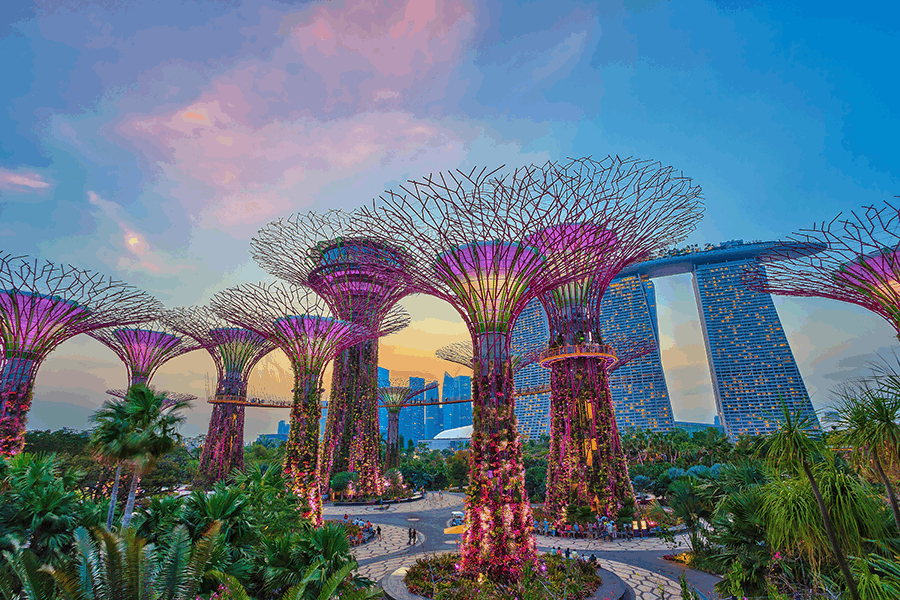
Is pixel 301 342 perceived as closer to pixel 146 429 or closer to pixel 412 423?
pixel 146 429

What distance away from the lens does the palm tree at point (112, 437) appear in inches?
442

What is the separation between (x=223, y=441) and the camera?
33.3 metres

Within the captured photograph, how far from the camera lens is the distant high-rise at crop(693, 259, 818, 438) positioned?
84438 millimetres

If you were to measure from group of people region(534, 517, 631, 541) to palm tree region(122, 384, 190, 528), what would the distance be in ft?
50.6

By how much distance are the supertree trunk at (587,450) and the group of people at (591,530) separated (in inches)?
15.9

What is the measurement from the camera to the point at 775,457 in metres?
6.71

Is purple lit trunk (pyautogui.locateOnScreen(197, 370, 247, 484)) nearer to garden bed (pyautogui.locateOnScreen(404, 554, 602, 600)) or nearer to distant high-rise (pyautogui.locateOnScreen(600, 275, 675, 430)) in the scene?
garden bed (pyautogui.locateOnScreen(404, 554, 602, 600))

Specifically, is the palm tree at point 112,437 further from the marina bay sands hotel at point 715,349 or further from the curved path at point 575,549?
the marina bay sands hotel at point 715,349

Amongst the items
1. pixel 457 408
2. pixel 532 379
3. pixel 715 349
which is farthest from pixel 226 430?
pixel 457 408

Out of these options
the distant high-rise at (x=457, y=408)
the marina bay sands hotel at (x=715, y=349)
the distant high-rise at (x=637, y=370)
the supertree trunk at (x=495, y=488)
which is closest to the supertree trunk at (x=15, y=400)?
the supertree trunk at (x=495, y=488)

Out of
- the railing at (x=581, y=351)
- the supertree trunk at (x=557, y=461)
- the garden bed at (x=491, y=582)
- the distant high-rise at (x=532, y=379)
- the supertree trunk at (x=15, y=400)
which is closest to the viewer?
the garden bed at (x=491, y=582)

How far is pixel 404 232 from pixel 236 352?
26080 millimetres

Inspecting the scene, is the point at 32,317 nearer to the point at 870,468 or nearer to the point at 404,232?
the point at 404,232

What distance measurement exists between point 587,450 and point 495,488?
9.22 m
